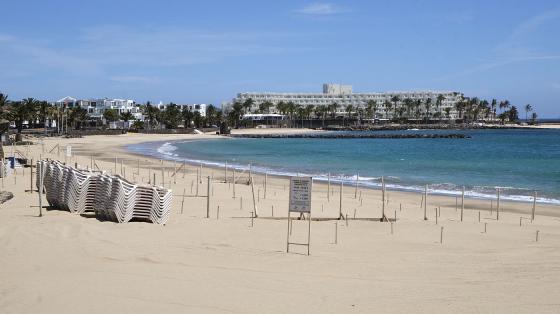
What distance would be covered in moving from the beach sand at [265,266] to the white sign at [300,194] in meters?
0.95

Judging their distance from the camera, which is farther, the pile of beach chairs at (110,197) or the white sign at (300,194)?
the pile of beach chairs at (110,197)

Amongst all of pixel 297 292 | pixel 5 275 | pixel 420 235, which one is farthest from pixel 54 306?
pixel 420 235

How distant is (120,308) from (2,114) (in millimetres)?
33865

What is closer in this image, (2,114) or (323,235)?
(323,235)

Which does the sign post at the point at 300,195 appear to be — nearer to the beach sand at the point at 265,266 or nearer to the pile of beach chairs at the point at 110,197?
the beach sand at the point at 265,266

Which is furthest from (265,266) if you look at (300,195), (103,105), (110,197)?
(103,105)

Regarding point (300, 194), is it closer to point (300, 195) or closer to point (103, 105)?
point (300, 195)

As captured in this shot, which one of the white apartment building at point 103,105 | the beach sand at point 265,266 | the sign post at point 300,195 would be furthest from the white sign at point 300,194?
the white apartment building at point 103,105

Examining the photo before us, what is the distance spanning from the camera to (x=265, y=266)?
1086 centimetres

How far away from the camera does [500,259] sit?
12.3 metres

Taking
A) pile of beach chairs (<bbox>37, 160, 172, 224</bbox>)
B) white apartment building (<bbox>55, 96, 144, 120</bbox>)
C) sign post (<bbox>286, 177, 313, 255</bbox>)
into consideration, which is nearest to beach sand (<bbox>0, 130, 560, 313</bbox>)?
pile of beach chairs (<bbox>37, 160, 172, 224</bbox>)

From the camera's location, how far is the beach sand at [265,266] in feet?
27.8

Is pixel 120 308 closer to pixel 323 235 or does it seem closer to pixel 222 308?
pixel 222 308

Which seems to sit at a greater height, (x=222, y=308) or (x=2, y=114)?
(x=2, y=114)
